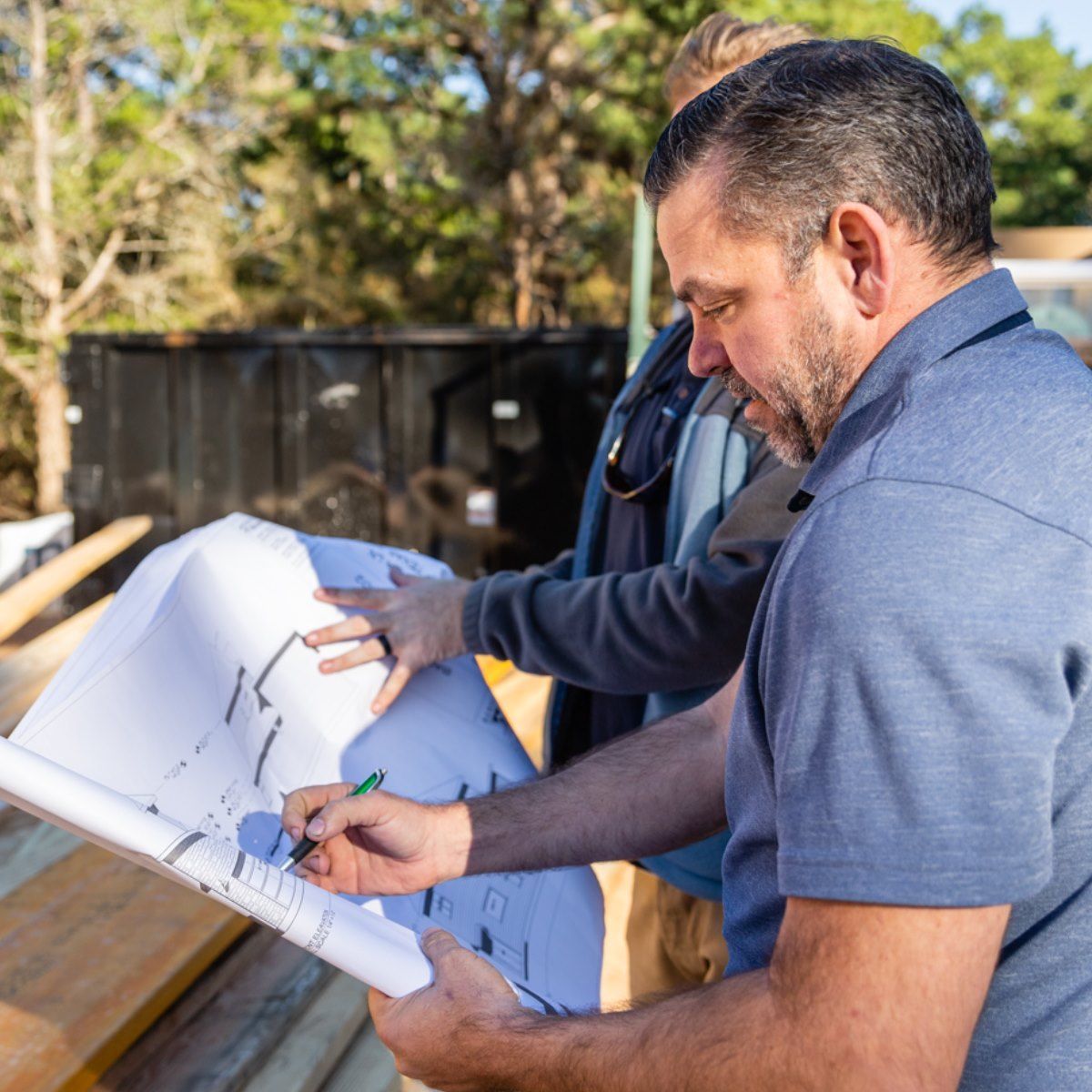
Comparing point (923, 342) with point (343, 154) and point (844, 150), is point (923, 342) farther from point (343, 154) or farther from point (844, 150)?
point (343, 154)

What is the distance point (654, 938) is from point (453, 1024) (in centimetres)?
138

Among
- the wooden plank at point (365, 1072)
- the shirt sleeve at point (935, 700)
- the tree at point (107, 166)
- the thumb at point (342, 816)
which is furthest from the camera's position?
the tree at point (107, 166)

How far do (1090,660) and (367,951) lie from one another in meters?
0.77

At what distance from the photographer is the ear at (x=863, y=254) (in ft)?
3.54

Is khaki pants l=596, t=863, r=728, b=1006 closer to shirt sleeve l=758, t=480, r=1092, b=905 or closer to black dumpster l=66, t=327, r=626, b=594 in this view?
shirt sleeve l=758, t=480, r=1092, b=905

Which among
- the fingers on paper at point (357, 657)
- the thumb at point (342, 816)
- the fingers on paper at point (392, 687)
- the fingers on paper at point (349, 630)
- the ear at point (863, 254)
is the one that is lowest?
the thumb at point (342, 816)

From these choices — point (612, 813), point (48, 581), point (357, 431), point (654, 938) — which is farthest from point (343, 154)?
point (612, 813)

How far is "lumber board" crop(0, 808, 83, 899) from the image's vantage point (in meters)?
2.45

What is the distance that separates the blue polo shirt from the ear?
121 millimetres

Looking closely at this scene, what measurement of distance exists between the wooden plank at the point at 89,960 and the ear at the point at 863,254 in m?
1.56

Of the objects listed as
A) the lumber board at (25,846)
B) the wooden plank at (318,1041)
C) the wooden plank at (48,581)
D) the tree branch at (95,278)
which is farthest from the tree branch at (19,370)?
the wooden plank at (318,1041)

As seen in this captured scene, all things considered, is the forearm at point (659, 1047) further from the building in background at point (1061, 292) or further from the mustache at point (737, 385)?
the building in background at point (1061, 292)

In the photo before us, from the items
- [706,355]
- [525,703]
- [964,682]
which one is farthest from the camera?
[525,703]

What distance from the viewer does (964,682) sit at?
83 cm
